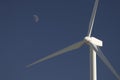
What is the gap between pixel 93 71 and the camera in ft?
45.5

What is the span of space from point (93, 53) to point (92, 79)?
3.42ft

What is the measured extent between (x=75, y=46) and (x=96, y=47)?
88 cm

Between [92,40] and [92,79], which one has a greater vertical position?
[92,40]

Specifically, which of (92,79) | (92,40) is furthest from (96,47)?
(92,79)

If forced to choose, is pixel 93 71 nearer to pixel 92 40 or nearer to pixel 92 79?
pixel 92 79

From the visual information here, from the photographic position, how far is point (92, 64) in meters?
14.0

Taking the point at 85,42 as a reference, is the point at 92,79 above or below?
below

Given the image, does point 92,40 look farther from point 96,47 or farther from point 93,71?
A: point 93,71

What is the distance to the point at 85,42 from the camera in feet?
45.0

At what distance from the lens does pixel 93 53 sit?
46.1ft

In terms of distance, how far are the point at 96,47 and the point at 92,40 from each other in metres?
0.31

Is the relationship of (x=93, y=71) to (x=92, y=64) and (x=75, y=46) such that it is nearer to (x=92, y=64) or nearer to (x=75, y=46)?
(x=92, y=64)

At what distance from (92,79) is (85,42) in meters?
1.46

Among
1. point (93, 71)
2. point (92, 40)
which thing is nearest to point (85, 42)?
point (92, 40)
